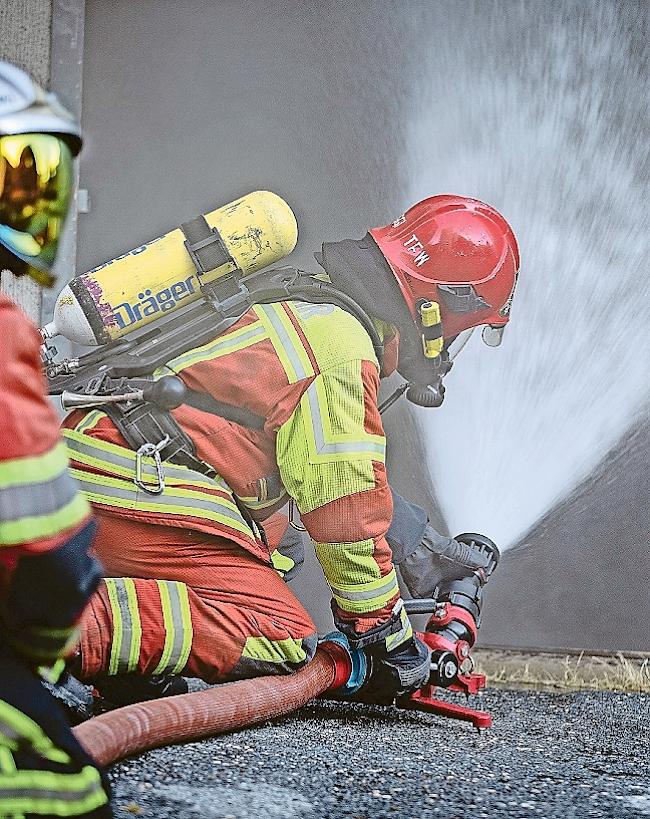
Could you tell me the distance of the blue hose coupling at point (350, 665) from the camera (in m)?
2.62

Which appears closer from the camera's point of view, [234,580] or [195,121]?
[234,580]

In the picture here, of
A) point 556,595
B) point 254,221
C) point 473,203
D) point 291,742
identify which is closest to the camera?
point 291,742

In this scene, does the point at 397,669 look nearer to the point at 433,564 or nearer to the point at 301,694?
the point at 301,694

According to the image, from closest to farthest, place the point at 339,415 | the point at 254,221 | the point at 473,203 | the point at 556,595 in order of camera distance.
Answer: the point at 339,415 < the point at 254,221 < the point at 473,203 < the point at 556,595

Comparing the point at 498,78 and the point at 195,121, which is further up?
the point at 498,78

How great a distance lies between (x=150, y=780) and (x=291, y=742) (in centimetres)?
51

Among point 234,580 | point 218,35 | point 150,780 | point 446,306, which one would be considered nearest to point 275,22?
point 218,35

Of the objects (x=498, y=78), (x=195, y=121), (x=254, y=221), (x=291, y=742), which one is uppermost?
(x=498, y=78)

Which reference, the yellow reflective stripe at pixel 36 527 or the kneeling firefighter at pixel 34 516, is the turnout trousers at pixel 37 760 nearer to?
the kneeling firefighter at pixel 34 516

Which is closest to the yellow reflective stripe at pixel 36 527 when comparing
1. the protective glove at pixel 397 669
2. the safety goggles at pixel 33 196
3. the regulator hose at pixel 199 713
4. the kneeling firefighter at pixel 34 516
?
the kneeling firefighter at pixel 34 516

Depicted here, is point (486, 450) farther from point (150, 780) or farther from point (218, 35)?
point (150, 780)

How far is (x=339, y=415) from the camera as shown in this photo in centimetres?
249

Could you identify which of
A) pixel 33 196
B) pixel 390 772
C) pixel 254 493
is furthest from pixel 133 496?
pixel 33 196

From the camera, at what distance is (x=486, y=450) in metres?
3.70
